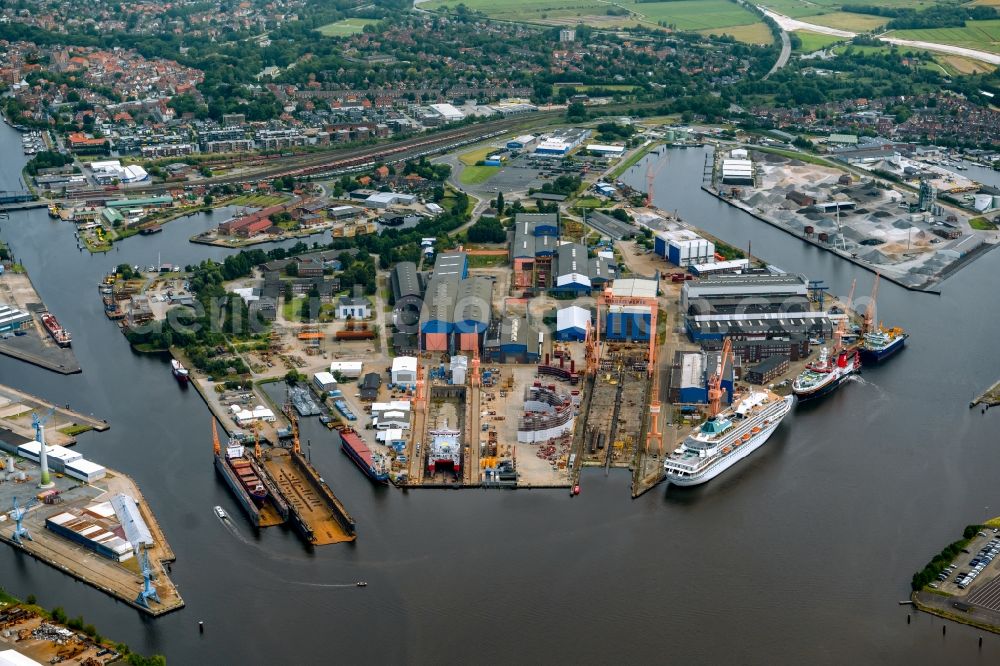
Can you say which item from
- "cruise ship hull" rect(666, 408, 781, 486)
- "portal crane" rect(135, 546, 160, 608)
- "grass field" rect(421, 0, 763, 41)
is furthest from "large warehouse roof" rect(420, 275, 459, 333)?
"grass field" rect(421, 0, 763, 41)

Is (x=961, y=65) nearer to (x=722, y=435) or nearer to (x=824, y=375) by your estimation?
(x=824, y=375)

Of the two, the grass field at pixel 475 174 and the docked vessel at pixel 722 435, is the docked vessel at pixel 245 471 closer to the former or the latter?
the docked vessel at pixel 722 435

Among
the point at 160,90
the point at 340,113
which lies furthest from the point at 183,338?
the point at 160,90

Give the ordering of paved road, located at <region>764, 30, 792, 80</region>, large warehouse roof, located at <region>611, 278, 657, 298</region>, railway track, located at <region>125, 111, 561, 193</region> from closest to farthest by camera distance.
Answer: large warehouse roof, located at <region>611, 278, 657, 298</region> → railway track, located at <region>125, 111, 561, 193</region> → paved road, located at <region>764, 30, 792, 80</region>

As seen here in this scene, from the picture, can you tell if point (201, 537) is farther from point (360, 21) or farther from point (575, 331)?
point (360, 21)

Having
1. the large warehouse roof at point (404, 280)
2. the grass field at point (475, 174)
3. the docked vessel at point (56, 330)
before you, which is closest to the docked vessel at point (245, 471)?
the docked vessel at point (56, 330)

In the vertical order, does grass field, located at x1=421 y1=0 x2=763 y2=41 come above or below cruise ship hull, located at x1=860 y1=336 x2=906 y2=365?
above

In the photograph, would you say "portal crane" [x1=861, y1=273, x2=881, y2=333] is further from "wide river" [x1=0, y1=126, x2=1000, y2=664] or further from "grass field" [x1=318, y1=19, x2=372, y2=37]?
"grass field" [x1=318, y1=19, x2=372, y2=37]

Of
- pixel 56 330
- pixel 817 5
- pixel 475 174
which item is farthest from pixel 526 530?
pixel 817 5
